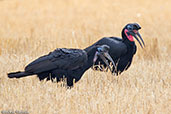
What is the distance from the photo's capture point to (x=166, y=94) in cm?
538

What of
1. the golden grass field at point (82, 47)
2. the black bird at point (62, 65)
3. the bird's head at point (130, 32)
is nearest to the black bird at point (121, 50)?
the bird's head at point (130, 32)

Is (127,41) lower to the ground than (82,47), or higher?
higher

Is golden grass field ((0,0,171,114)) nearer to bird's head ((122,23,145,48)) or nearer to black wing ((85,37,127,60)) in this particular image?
black wing ((85,37,127,60))

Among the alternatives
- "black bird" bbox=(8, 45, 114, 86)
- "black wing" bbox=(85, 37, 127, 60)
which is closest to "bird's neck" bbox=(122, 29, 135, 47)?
"black wing" bbox=(85, 37, 127, 60)

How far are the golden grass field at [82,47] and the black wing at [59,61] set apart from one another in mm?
262

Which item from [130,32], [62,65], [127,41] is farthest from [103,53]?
[130,32]

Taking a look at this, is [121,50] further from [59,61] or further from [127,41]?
[59,61]

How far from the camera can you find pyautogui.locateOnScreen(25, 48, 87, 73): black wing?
18.5 feet

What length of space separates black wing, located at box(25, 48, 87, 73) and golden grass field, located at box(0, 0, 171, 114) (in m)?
0.26

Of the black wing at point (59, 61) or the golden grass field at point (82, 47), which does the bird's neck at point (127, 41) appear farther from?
the black wing at point (59, 61)

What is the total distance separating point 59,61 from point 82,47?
3.87m

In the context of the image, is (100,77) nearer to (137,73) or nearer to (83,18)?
(137,73)

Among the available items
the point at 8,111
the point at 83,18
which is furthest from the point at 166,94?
the point at 83,18

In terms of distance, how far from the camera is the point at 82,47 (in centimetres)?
965
